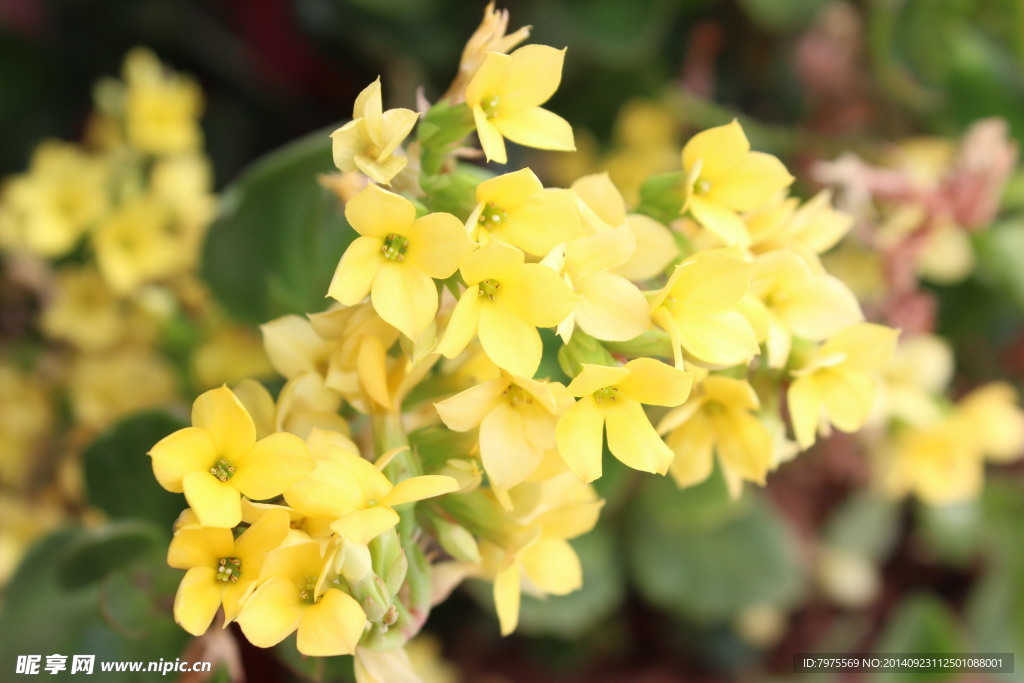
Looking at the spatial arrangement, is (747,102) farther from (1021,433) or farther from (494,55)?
(494,55)

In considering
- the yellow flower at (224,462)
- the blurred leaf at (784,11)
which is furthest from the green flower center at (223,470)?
the blurred leaf at (784,11)

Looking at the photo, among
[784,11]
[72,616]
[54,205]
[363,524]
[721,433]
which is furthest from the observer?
[784,11]

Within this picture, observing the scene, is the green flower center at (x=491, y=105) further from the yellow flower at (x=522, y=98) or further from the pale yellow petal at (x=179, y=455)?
the pale yellow petal at (x=179, y=455)

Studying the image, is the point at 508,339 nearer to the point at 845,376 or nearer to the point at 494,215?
the point at 494,215

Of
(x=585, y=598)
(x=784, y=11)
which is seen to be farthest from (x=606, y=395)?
(x=784, y=11)

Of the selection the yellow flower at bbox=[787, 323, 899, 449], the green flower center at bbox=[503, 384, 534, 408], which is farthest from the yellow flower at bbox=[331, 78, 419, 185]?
the yellow flower at bbox=[787, 323, 899, 449]

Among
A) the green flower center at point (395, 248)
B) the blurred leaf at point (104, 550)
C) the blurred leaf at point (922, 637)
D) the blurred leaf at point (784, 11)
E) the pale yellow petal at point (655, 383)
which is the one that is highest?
the blurred leaf at point (784, 11)
